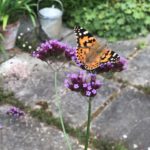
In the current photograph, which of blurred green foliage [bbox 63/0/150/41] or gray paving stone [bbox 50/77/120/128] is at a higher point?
blurred green foliage [bbox 63/0/150/41]

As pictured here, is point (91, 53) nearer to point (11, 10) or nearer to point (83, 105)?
point (83, 105)

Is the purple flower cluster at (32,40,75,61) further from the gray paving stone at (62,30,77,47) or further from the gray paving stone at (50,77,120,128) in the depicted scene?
the gray paving stone at (62,30,77,47)

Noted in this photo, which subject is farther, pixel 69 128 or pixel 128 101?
pixel 128 101

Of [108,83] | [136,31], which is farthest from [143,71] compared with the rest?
[136,31]

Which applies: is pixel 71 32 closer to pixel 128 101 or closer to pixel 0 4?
pixel 0 4

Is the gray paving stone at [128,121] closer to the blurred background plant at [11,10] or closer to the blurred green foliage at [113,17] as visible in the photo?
the blurred green foliage at [113,17]

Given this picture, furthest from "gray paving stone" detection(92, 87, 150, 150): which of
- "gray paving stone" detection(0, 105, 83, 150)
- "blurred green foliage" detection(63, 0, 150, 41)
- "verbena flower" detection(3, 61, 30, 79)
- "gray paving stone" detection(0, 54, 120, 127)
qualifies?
"blurred green foliage" detection(63, 0, 150, 41)
